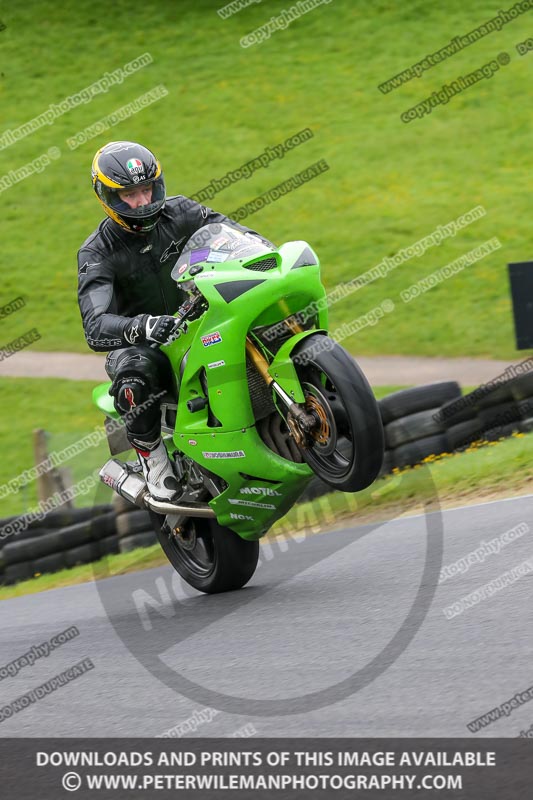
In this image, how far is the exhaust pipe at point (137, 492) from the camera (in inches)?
239

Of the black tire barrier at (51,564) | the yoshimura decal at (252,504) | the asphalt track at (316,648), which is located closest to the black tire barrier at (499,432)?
the asphalt track at (316,648)

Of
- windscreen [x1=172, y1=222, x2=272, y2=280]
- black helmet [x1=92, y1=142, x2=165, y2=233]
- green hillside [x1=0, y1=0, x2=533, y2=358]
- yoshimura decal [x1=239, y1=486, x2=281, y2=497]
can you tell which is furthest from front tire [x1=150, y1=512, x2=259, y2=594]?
green hillside [x1=0, y1=0, x2=533, y2=358]

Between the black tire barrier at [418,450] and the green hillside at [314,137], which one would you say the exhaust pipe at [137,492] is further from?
the green hillside at [314,137]

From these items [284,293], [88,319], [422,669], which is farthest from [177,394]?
[422,669]

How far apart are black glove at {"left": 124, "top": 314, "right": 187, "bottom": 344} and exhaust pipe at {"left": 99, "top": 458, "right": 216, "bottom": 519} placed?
3.00 feet

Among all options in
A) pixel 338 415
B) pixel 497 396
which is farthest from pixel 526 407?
pixel 338 415

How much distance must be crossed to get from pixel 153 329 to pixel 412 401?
14.1 feet

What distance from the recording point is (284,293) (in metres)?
5.38

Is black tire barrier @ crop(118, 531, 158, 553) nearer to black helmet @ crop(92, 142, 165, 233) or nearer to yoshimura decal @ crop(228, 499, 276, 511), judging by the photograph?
yoshimura decal @ crop(228, 499, 276, 511)

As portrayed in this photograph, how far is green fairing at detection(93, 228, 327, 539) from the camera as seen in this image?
5.38m

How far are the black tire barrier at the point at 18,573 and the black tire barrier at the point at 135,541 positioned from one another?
915mm

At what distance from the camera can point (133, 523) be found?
33.1ft

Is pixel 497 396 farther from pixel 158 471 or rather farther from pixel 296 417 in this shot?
pixel 296 417
